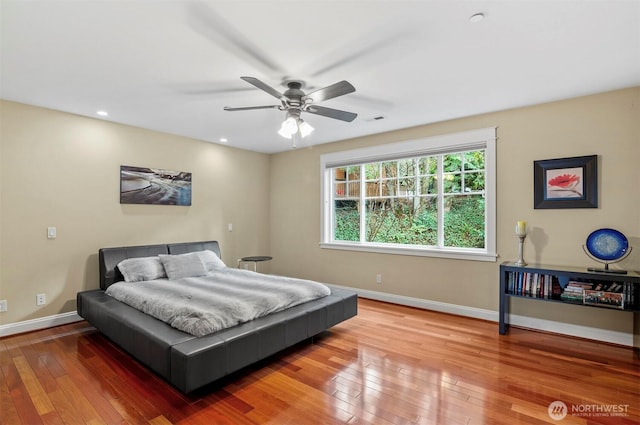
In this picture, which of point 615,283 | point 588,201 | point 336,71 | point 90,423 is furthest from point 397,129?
point 90,423

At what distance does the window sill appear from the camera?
3.94 m

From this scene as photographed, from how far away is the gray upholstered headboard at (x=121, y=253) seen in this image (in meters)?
3.89

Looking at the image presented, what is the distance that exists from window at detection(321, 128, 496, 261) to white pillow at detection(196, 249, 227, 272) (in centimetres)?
182

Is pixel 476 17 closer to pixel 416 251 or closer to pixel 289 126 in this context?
pixel 289 126

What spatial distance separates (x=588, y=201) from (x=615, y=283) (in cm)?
84

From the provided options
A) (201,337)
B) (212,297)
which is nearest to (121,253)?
(212,297)

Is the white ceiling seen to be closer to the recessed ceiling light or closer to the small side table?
the recessed ceiling light

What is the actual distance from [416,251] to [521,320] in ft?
4.69

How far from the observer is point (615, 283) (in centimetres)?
304

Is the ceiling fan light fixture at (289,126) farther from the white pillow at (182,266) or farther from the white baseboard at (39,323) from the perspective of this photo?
the white baseboard at (39,323)

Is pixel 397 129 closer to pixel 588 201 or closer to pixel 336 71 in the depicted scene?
pixel 336 71

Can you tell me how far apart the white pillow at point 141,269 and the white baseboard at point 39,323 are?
80cm

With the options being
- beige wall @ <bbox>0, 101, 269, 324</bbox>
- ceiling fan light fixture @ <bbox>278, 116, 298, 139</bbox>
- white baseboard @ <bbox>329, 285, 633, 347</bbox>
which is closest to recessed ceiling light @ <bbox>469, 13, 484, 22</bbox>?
ceiling fan light fixture @ <bbox>278, 116, 298, 139</bbox>

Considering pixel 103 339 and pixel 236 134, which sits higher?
pixel 236 134
